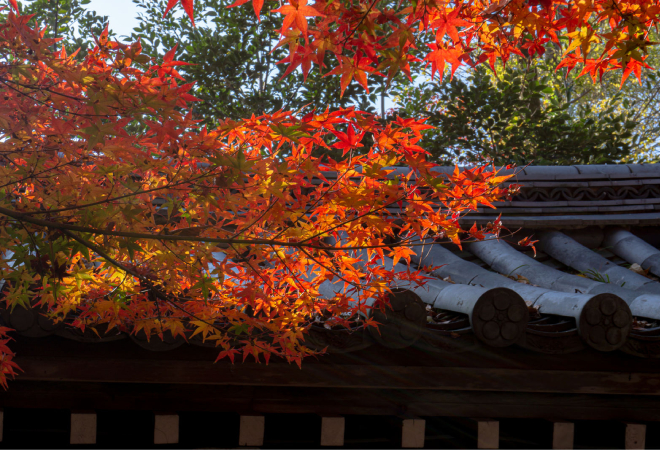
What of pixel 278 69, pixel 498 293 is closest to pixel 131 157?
pixel 498 293

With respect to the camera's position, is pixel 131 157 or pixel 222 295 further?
pixel 222 295

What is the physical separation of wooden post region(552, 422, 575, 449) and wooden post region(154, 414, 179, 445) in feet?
5.80

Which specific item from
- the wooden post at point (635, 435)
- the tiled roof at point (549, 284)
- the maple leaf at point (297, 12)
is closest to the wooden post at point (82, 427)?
the tiled roof at point (549, 284)

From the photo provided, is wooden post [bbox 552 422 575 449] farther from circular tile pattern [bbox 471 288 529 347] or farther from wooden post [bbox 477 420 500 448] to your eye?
circular tile pattern [bbox 471 288 529 347]

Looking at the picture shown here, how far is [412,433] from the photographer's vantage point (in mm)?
2432

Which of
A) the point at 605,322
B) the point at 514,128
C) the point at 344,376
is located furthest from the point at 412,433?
the point at 514,128

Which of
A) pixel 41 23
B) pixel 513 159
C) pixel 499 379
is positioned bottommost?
pixel 499 379

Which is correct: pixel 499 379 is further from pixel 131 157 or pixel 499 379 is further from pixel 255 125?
pixel 131 157

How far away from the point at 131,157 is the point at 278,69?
7189 millimetres

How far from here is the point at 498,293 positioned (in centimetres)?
217

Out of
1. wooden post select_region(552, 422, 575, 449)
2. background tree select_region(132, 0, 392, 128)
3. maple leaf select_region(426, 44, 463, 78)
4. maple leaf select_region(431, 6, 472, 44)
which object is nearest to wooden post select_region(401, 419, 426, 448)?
wooden post select_region(552, 422, 575, 449)

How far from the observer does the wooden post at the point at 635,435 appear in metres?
2.59

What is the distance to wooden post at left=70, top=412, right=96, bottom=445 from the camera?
2.21 metres

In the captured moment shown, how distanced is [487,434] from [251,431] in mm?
1103
